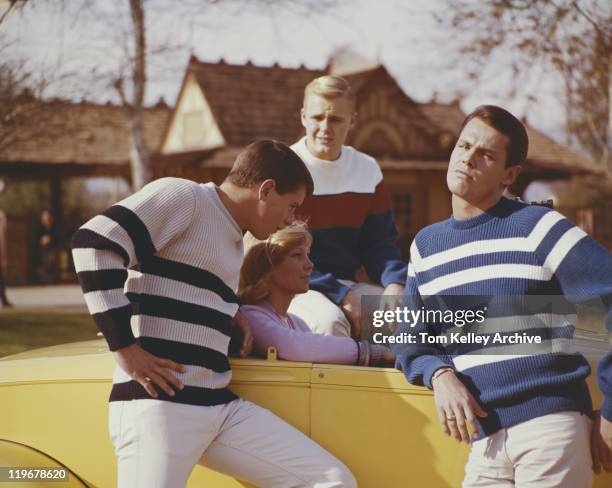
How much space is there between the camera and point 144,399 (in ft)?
7.89

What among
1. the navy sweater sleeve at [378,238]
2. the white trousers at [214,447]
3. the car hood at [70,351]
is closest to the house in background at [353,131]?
the navy sweater sleeve at [378,238]

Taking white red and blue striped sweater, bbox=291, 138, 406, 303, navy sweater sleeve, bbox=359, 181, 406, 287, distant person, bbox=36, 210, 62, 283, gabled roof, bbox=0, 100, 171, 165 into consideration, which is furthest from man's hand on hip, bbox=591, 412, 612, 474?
distant person, bbox=36, 210, 62, 283

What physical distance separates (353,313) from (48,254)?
1841cm

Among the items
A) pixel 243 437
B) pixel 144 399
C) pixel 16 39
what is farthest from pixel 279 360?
pixel 16 39

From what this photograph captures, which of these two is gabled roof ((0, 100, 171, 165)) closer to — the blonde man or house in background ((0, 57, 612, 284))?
house in background ((0, 57, 612, 284))

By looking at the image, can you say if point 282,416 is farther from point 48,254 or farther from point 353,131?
point 48,254

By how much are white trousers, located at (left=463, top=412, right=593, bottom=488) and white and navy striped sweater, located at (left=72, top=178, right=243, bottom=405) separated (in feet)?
2.69

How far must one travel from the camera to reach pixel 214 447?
253cm

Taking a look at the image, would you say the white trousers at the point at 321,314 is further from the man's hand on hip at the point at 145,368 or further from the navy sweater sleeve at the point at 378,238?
the man's hand on hip at the point at 145,368

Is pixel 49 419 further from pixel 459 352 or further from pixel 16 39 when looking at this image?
pixel 16 39

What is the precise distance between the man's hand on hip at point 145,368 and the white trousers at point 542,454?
3.00 ft

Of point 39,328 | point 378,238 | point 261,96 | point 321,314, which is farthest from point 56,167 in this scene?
point 321,314

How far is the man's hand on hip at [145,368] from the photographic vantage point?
237 cm

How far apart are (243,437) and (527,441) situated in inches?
32.4
